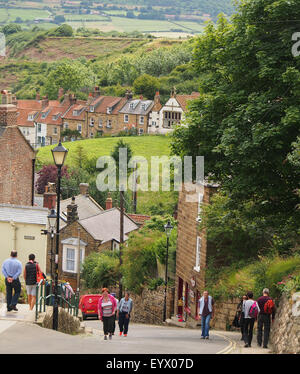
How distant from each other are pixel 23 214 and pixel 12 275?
2225 centimetres

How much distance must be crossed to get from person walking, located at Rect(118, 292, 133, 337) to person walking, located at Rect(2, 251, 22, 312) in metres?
2.97

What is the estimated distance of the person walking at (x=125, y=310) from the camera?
21.4 metres

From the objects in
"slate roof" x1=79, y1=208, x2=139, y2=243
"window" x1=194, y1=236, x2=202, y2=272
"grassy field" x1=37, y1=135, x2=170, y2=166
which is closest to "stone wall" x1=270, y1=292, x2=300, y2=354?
"window" x1=194, y1=236, x2=202, y2=272

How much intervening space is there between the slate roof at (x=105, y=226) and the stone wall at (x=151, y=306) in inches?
381

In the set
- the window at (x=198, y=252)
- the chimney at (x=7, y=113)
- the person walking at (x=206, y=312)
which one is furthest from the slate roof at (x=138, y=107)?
the person walking at (x=206, y=312)

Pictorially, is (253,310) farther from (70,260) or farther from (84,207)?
(84,207)

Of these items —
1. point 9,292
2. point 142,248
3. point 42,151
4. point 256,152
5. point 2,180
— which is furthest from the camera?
point 42,151

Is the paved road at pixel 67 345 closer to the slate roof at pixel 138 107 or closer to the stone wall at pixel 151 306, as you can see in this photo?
the stone wall at pixel 151 306

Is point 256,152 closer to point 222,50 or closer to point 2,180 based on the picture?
point 222,50

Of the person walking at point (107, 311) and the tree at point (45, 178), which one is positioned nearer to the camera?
the person walking at point (107, 311)

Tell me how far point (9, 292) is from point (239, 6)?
1352 cm

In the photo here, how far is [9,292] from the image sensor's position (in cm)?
2027

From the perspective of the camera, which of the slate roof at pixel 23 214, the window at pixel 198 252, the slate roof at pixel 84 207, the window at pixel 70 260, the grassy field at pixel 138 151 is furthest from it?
the grassy field at pixel 138 151
